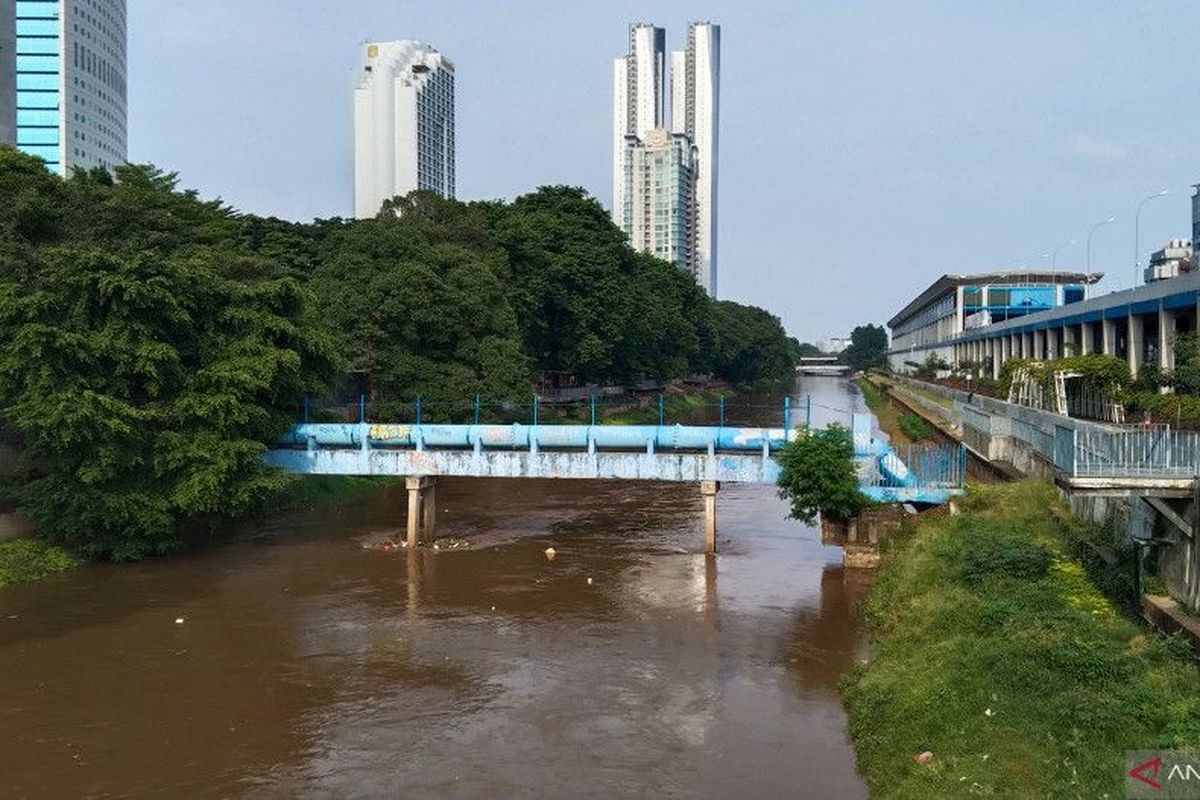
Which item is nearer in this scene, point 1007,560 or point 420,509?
point 1007,560

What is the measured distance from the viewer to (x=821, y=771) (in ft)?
48.7

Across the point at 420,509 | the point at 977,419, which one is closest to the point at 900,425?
the point at 977,419

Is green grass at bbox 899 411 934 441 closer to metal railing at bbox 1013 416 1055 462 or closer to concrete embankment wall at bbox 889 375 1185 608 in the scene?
concrete embankment wall at bbox 889 375 1185 608

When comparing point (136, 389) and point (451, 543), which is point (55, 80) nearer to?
point (136, 389)

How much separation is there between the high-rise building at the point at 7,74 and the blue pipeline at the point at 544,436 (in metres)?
66.5

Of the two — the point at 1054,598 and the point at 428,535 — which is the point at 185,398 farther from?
the point at 1054,598

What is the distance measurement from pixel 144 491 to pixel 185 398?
9.24 feet

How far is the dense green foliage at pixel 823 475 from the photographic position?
88.6 feet

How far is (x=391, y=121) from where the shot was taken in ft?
503

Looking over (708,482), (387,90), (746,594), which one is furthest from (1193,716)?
(387,90)

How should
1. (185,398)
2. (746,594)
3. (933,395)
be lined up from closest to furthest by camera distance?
(746,594) < (185,398) < (933,395)

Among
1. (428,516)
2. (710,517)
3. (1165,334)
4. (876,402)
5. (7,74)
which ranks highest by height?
(7,74)

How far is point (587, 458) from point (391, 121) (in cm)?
13413

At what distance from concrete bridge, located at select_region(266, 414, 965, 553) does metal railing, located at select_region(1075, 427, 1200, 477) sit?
33.0ft
